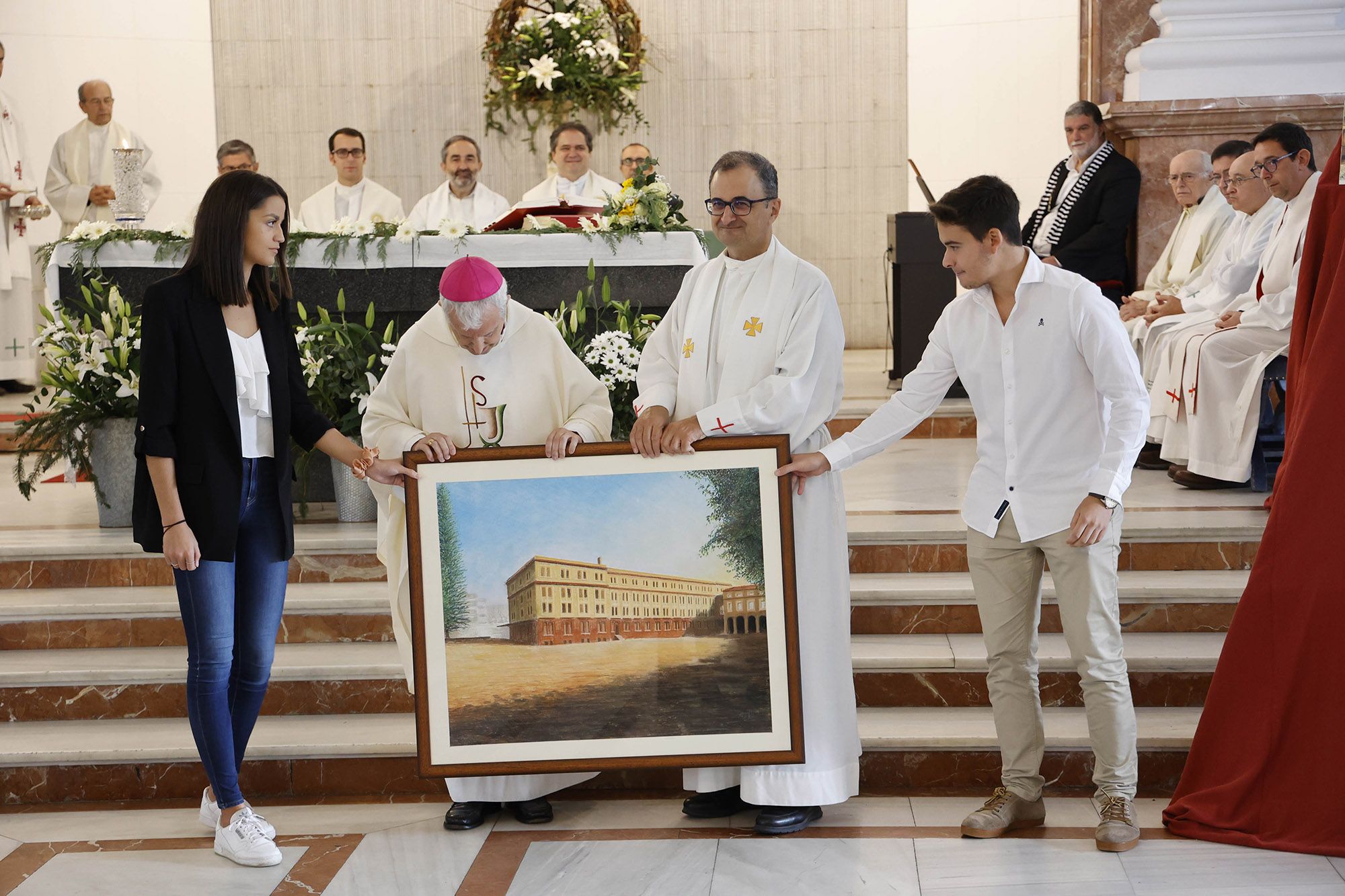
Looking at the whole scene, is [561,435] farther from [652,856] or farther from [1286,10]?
[1286,10]

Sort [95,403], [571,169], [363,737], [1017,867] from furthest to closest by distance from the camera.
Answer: [571,169] → [95,403] → [363,737] → [1017,867]

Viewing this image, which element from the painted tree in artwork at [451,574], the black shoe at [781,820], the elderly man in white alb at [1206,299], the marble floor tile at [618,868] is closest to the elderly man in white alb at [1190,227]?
the elderly man in white alb at [1206,299]

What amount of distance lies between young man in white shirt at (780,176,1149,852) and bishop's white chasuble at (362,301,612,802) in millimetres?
727

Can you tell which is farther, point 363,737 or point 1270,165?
point 1270,165

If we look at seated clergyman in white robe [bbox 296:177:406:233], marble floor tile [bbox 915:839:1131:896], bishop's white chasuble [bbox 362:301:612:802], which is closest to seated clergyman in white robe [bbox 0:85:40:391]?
seated clergyman in white robe [bbox 296:177:406:233]

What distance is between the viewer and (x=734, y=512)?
3570 mm

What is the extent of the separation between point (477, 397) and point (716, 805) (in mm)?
1367

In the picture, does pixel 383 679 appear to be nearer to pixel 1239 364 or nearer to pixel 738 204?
pixel 738 204

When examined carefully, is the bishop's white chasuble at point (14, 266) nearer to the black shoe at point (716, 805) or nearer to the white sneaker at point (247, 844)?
the white sneaker at point (247, 844)

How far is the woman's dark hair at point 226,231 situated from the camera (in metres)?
3.39

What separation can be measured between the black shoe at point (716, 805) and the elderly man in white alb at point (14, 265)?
7.49 meters

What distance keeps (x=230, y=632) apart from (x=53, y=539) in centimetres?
229

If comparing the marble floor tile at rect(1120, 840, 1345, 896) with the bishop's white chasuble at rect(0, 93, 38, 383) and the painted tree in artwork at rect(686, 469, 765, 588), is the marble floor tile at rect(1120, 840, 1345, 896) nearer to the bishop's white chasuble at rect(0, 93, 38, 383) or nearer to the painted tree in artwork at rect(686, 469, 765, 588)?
the painted tree in artwork at rect(686, 469, 765, 588)

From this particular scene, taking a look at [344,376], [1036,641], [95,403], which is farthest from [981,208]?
[95,403]
